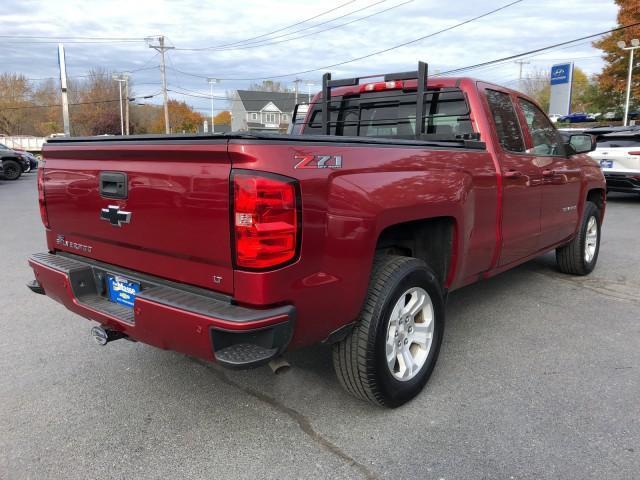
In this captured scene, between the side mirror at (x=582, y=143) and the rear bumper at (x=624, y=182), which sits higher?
the side mirror at (x=582, y=143)

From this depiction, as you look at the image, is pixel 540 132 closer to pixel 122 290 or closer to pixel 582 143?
pixel 582 143

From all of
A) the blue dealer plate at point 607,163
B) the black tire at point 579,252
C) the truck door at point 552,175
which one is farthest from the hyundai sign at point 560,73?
the truck door at point 552,175

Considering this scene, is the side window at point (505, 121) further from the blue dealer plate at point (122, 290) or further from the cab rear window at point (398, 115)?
the blue dealer plate at point (122, 290)

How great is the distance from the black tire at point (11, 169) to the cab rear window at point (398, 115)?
63.2ft

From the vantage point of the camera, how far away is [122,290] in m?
2.78

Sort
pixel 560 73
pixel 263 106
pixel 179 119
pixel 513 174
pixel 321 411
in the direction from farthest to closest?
1. pixel 263 106
2. pixel 179 119
3. pixel 560 73
4. pixel 513 174
5. pixel 321 411

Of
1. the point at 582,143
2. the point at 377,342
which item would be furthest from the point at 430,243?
the point at 582,143

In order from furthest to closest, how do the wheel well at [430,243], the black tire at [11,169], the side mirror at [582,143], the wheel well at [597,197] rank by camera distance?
the black tire at [11,169] < the wheel well at [597,197] < the side mirror at [582,143] < the wheel well at [430,243]

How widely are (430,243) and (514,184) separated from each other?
103cm

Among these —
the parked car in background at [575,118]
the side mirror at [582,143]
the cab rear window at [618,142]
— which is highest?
the parked car in background at [575,118]

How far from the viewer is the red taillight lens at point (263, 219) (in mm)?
2143

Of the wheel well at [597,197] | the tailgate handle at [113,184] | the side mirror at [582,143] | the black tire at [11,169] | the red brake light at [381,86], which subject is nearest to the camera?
the tailgate handle at [113,184]

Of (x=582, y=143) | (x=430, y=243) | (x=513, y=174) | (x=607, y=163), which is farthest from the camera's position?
(x=607, y=163)

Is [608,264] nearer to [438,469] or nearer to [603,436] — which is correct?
[603,436]
